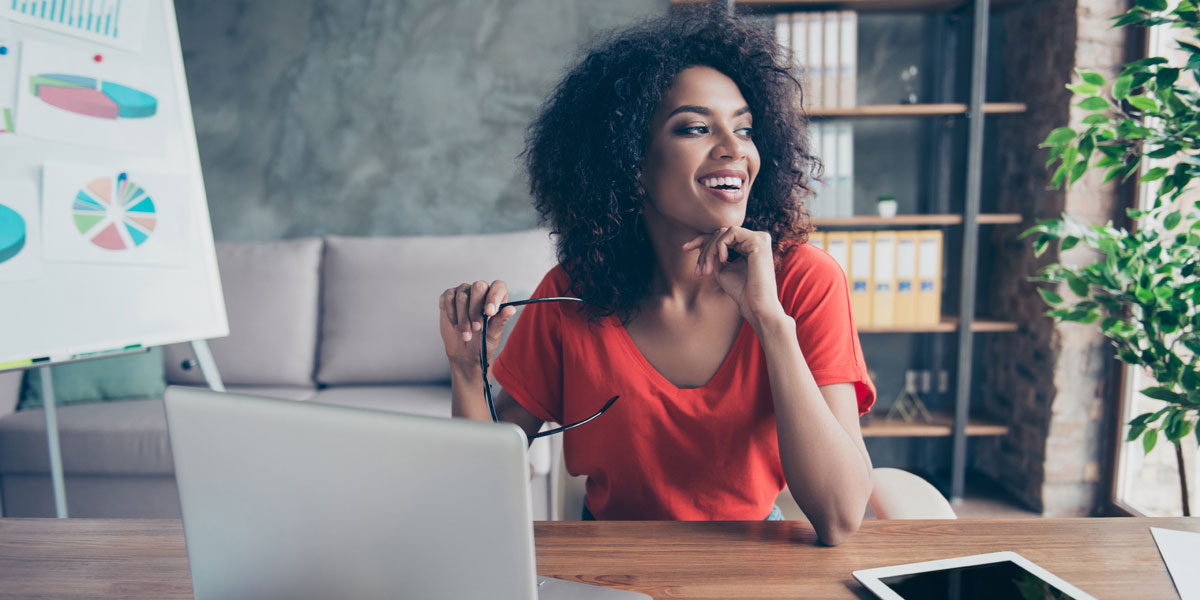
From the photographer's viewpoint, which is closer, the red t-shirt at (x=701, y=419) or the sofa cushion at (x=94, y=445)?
the red t-shirt at (x=701, y=419)

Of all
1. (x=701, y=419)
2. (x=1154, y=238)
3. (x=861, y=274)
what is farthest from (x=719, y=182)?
(x=861, y=274)

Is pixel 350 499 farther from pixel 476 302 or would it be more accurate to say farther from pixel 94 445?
pixel 94 445

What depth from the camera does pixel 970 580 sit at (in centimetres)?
63

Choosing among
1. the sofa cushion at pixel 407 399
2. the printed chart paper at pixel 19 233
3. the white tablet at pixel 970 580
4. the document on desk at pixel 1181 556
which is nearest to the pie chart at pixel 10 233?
the printed chart paper at pixel 19 233

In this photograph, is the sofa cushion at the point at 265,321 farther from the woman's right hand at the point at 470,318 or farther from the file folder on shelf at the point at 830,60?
the file folder on shelf at the point at 830,60

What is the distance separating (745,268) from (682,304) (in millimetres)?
168

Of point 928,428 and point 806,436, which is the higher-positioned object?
point 806,436

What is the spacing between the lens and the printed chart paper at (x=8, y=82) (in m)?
1.24

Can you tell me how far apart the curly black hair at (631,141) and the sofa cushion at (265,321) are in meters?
1.64

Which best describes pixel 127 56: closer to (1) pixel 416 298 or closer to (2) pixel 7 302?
(2) pixel 7 302

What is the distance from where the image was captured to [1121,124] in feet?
4.58

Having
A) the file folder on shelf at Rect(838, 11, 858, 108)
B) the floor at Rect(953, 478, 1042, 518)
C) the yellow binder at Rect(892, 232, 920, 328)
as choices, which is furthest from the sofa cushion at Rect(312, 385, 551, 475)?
the file folder on shelf at Rect(838, 11, 858, 108)

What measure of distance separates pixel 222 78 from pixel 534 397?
2.48 meters

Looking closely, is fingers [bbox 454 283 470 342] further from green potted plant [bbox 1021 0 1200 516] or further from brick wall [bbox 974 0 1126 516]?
brick wall [bbox 974 0 1126 516]
